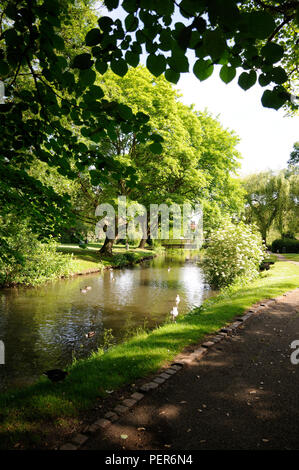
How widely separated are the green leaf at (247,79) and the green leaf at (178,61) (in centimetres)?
43

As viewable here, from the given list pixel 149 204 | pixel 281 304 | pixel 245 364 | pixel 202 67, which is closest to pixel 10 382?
pixel 245 364

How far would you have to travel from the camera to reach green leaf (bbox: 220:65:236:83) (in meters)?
2.10

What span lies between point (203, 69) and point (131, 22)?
725 mm

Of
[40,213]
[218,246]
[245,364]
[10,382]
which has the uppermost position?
[40,213]

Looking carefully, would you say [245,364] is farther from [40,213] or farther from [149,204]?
[149,204]

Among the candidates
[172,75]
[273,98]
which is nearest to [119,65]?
[172,75]

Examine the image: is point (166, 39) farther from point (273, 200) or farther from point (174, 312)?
point (273, 200)

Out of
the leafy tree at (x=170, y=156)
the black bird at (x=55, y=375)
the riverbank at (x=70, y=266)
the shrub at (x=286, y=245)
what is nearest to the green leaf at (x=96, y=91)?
the black bird at (x=55, y=375)

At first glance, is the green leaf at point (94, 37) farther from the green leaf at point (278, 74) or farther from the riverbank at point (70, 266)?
the riverbank at point (70, 266)

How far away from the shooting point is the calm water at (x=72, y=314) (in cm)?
771

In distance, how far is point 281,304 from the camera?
10.3 meters

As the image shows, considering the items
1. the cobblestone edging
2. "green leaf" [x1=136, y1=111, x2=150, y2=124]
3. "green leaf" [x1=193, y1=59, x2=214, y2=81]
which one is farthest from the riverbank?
"green leaf" [x1=193, y1=59, x2=214, y2=81]

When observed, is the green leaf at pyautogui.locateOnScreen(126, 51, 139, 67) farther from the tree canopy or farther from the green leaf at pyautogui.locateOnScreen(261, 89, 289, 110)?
the green leaf at pyautogui.locateOnScreen(261, 89, 289, 110)
